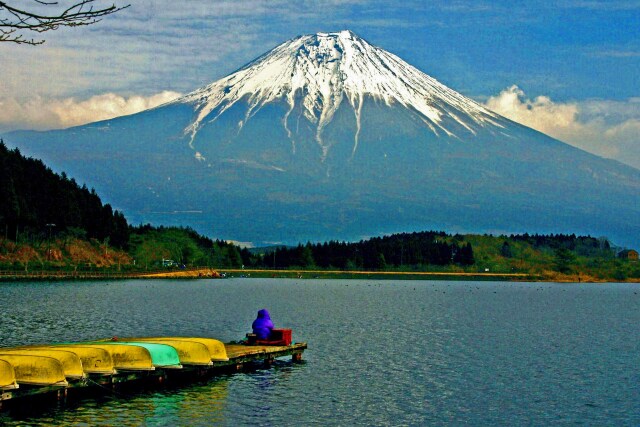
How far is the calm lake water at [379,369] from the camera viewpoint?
3406 centimetres

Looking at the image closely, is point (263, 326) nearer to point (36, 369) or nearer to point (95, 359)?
point (95, 359)

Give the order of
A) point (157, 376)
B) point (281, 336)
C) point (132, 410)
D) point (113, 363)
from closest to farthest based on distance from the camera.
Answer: point (132, 410) → point (113, 363) → point (157, 376) → point (281, 336)

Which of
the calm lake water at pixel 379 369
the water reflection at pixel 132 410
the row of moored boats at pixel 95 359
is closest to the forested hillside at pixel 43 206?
the calm lake water at pixel 379 369

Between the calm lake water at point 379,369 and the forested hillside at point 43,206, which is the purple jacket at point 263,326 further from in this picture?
the forested hillside at point 43,206

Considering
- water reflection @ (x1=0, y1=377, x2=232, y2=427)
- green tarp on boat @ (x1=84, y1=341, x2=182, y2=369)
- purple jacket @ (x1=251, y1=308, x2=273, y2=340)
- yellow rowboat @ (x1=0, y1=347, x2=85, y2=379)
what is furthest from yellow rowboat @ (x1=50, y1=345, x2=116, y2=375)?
purple jacket @ (x1=251, y1=308, x2=273, y2=340)

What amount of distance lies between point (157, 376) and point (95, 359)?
12.0 ft

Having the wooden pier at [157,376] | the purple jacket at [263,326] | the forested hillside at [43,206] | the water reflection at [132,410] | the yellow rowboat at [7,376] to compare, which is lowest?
the water reflection at [132,410]

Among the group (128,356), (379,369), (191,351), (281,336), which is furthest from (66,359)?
(379,369)

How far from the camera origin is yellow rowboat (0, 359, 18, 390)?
30609mm

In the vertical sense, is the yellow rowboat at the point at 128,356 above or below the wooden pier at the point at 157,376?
above

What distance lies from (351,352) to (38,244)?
4838 inches

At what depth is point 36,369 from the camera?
3203 centimetres

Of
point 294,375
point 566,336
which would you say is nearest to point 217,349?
point 294,375

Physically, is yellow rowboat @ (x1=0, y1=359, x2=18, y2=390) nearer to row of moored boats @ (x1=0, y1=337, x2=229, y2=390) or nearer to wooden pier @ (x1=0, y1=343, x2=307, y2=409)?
row of moored boats @ (x1=0, y1=337, x2=229, y2=390)
